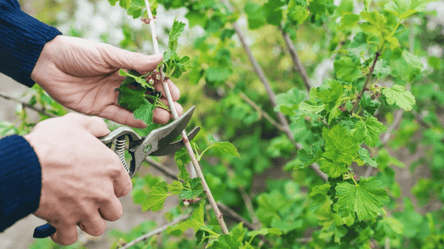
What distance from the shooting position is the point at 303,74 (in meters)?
1.54

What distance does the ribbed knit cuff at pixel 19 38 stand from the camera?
1.07 metres

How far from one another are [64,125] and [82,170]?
0.14 m

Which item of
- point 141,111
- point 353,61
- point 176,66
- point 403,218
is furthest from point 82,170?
point 403,218

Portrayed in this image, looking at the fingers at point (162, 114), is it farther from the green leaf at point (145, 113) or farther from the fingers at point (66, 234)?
the fingers at point (66, 234)

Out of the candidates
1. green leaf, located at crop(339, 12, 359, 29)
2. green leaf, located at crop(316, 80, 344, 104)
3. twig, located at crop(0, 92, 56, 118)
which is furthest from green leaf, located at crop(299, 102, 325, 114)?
twig, located at crop(0, 92, 56, 118)

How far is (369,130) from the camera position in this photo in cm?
77

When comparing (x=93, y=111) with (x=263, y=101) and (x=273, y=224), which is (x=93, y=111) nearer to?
(x=273, y=224)

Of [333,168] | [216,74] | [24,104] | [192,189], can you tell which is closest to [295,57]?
[216,74]

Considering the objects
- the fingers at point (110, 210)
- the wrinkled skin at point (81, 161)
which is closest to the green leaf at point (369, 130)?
the wrinkled skin at point (81, 161)

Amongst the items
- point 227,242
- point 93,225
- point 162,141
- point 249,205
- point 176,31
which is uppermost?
point 176,31

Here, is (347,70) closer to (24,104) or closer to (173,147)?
(173,147)

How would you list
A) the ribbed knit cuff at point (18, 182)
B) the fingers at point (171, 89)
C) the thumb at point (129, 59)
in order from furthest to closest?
the fingers at point (171, 89), the thumb at point (129, 59), the ribbed knit cuff at point (18, 182)

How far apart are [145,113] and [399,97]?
76 cm

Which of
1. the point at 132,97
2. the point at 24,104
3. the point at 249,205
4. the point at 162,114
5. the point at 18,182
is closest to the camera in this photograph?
the point at 18,182
